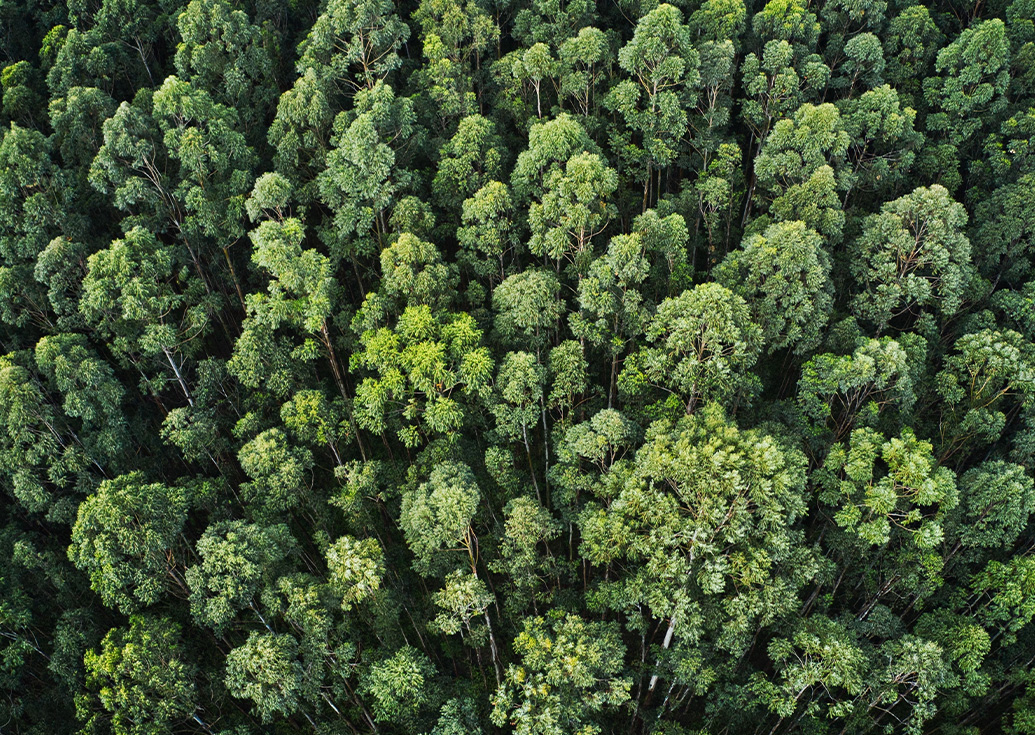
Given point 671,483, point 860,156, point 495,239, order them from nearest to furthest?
point 671,483 < point 495,239 < point 860,156

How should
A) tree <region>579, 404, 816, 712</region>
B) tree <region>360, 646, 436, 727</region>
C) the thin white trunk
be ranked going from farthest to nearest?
the thin white trunk
tree <region>360, 646, 436, 727</region>
tree <region>579, 404, 816, 712</region>

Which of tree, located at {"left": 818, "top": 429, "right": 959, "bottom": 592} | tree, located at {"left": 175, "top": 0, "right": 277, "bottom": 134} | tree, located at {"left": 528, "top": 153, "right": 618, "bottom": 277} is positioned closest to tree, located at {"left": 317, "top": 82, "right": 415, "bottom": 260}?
tree, located at {"left": 528, "top": 153, "right": 618, "bottom": 277}

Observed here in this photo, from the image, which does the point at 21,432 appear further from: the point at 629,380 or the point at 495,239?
the point at 629,380

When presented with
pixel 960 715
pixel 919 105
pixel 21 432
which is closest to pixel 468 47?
pixel 919 105

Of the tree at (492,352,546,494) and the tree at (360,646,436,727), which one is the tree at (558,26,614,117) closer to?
the tree at (492,352,546,494)

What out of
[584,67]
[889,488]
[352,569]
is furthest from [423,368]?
[584,67]

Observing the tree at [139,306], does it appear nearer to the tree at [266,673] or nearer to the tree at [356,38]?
the tree at [356,38]
